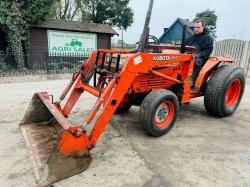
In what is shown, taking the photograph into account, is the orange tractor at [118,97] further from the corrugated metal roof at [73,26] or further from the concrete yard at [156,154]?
the corrugated metal roof at [73,26]

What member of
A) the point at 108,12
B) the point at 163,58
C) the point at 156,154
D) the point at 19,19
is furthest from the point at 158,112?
the point at 108,12

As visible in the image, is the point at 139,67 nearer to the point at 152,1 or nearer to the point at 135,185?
the point at 152,1

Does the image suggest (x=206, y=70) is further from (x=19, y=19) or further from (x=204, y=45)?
(x=19, y=19)

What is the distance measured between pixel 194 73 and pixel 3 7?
9.91 m

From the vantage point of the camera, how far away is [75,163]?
8.87 ft

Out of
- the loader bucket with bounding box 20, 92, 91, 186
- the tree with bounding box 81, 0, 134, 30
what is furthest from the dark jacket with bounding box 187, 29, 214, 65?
the tree with bounding box 81, 0, 134, 30

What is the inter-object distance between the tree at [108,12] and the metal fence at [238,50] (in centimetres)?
1282

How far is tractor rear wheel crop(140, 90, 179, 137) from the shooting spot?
3.46m

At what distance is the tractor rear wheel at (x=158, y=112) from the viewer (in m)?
3.46

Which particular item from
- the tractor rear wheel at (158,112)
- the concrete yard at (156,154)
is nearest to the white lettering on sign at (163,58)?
the tractor rear wheel at (158,112)

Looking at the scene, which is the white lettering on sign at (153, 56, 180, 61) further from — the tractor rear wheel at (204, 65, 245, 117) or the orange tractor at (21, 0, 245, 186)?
the tractor rear wheel at (204, 65, 245, 117)

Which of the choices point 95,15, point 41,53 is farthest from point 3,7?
point 95,15

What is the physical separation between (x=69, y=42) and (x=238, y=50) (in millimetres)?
9249

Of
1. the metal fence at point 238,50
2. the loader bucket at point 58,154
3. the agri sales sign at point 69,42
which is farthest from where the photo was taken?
the agri sales sign at point 69,42
